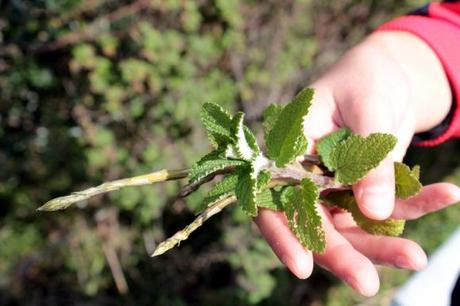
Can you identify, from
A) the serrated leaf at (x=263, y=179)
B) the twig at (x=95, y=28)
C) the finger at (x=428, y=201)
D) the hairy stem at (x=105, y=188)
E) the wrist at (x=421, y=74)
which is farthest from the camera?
the twig at (x=95, y=28)

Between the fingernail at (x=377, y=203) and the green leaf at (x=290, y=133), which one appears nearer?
the green leaf at (x=290, y=133)

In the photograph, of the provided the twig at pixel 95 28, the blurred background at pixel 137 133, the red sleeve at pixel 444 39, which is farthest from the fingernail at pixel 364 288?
the twig at pixel 95 28

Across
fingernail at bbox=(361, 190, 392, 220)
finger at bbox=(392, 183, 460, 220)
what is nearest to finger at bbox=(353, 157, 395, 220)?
fingernail at bbox=(361, 190, 392, 220)

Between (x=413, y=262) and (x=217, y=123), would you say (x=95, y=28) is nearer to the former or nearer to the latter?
(x=217, y=123)

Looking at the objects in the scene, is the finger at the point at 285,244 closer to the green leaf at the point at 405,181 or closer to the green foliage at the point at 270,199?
the green foliage at the point at 270,199

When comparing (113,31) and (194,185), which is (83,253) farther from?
(194,185)

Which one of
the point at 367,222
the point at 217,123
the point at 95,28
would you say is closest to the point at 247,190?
the point at 217,123
